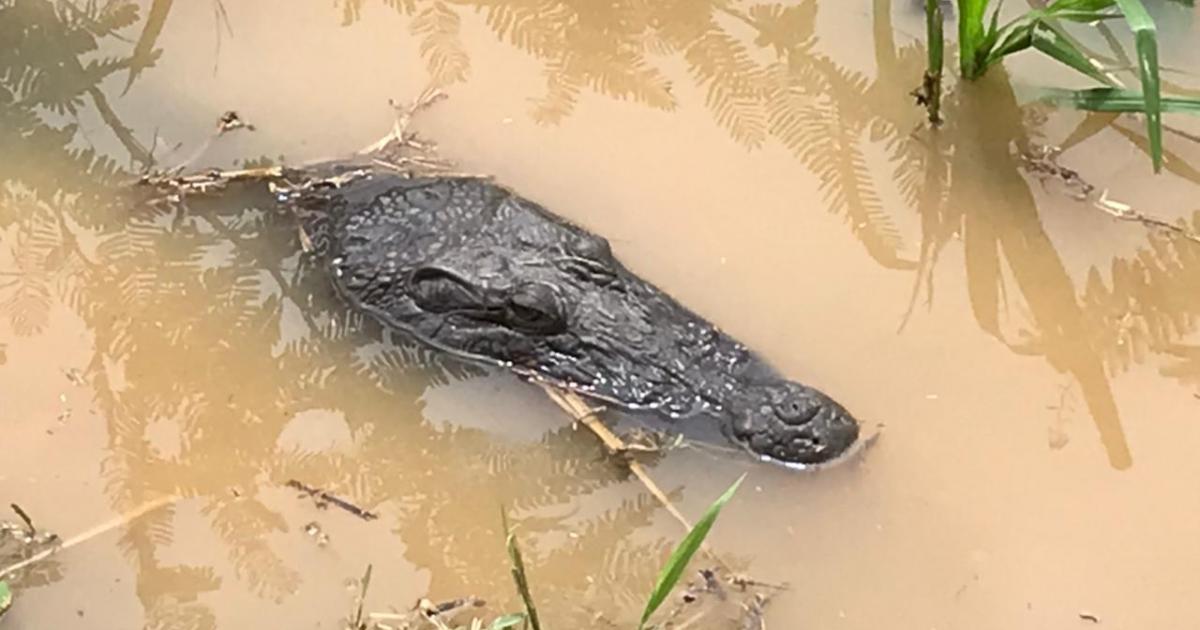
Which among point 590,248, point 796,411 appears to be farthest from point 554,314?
point 796,411

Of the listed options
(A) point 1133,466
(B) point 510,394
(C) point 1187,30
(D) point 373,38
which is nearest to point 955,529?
(A) point 1133,466

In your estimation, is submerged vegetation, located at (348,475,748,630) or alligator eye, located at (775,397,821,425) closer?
submerged vegetation, located at (348,475,748,630)

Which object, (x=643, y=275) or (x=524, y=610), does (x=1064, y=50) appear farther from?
(x=524, y=610)

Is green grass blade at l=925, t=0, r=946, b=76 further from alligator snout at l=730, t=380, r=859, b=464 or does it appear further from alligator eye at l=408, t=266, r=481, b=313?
alligator eye at l=408, t=266, r=481, b=313

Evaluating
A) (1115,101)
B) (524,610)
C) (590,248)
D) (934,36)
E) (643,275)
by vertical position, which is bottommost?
(524,610)

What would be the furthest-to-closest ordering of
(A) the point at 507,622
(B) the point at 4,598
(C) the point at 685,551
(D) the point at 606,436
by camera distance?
1. (D) the point at 606,436
2. (B) the point at 4,598
3. (A) the point at 507,622
4. (C) the point at 685,551

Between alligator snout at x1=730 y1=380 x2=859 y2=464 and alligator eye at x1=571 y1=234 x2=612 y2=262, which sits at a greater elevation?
alligator eye at x1=571 y1=234 x2=612 y2=262

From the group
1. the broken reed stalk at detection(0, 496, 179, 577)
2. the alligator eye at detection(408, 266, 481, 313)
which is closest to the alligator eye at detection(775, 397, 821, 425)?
the alligator eye at detection(408, 266, 481, 313)
